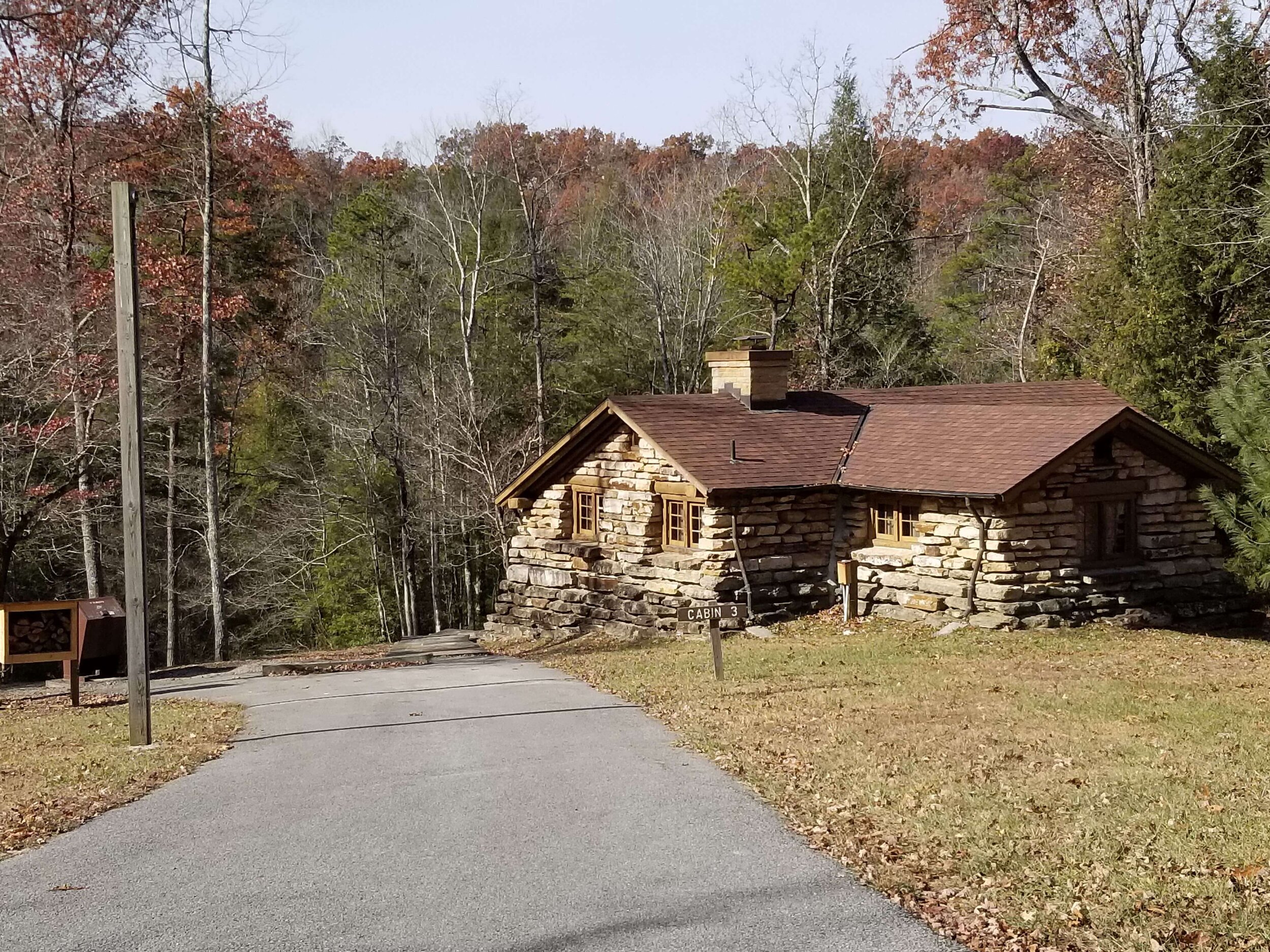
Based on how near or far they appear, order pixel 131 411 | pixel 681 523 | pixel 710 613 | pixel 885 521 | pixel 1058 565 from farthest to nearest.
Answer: pixel 681 523
pixel 885 521
pixel 1058 565
pixel 710 613
pixel 131 411

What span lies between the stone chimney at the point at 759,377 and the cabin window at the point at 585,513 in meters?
3.19

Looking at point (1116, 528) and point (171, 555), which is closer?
point (1116, 528)

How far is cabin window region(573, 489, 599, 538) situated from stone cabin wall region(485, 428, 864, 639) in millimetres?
120

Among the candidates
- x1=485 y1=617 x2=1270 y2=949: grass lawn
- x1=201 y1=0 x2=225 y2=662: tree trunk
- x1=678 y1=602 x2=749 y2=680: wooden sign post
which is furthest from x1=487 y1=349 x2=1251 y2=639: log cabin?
x1=201 y1=0 x2=225 y2=662: tree trunk

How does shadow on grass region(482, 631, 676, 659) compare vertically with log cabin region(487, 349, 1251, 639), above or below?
below

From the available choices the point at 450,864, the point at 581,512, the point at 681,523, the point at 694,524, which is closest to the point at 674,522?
the point at 681,523

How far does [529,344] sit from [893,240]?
11257 mm

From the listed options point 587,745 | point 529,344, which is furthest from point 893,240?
point 587,745

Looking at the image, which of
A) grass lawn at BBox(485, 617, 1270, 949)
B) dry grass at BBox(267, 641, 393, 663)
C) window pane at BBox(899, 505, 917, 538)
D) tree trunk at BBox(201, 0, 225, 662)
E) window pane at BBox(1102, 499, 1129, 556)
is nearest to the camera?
grass lawn at BBox(485, 617, 1270, 949)

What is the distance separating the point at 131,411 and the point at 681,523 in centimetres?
1116

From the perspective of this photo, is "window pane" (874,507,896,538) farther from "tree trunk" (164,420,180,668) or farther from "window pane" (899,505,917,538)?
"tree trunk" (164,420,180,668)

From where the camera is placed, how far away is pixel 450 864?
7.09 metres

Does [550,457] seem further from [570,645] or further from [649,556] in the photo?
[570,645]

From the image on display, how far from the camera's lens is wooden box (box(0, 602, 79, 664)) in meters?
14.1
